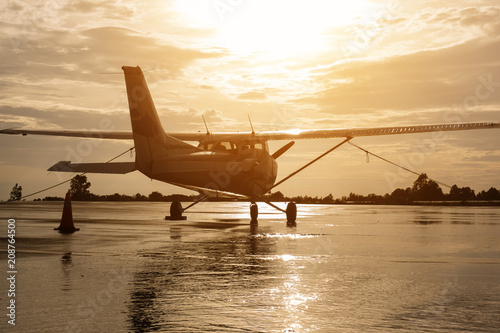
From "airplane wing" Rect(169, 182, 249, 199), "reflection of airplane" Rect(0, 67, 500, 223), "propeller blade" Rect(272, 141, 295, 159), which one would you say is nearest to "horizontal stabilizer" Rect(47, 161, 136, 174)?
"reflection of airplane" Rect(0, 67, 500, 223)

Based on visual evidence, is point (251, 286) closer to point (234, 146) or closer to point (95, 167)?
point (234, 146)

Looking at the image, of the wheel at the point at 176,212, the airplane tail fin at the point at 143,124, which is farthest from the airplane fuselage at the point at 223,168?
the wheel at the point at 176,212

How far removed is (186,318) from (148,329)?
0.52 meters

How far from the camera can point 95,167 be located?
2191 centimetres

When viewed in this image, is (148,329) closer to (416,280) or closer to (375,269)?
(416,280)

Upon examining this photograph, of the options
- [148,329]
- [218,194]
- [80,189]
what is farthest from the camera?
[80,189]

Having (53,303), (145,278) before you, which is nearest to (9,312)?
(53,303)

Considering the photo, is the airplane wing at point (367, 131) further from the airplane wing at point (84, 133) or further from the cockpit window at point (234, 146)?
the airplane wing at point (84, 133)

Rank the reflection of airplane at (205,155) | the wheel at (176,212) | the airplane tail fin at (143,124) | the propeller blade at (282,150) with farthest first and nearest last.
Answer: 1. the propeller blade at (282,150)
2. the wheel at (176,212)
3. the reflection of airplane at (205,155)
4. the airplane tail fin at (143,124)

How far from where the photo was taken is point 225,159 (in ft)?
65.9

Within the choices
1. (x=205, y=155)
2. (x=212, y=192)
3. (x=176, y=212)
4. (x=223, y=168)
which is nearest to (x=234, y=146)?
(x=212, y=192)

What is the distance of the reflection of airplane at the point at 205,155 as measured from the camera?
63.2 ft

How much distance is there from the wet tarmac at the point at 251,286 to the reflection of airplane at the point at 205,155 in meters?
6.35

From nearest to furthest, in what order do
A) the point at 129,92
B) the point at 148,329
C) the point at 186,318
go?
the point at 148,329 → the point at 186,318 → the point at 129,92
